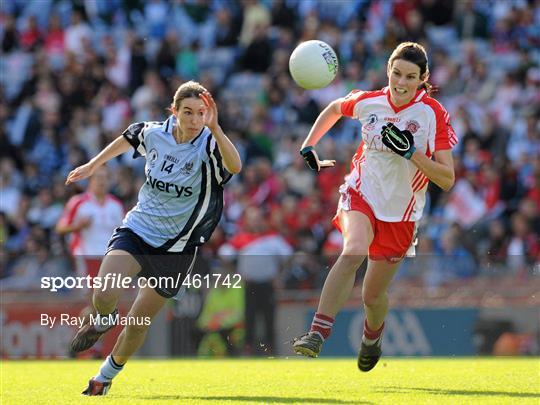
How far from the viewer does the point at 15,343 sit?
14508 mm

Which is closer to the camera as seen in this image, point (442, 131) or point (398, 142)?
point (398, 142)

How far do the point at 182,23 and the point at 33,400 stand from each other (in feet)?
46.0

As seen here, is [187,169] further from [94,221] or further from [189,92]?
[94,221]

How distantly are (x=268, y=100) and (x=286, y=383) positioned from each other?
10.6 m

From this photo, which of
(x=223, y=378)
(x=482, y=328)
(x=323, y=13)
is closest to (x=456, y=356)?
(x=482, y=328)

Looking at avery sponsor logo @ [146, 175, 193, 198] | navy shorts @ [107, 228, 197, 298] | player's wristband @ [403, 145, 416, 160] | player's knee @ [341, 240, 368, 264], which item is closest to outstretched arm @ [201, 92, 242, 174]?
avery sponsor logo @ [146, 175, 193, 198]

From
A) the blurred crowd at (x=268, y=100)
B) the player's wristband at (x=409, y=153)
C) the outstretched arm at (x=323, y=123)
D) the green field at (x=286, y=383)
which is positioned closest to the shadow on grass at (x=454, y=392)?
the green field at (x=286, y=383)

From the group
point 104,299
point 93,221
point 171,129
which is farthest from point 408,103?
point 93,221

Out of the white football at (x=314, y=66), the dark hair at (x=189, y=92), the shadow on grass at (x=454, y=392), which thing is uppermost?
the white football at (x=314, y=66)

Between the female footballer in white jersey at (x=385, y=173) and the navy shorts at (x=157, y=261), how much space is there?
3.53 ft

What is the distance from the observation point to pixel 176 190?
8.87m

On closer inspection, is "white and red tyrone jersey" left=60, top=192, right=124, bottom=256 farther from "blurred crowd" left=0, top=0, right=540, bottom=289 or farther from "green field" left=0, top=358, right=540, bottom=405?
"green field" left=0, top=358, right=540, bottom=405

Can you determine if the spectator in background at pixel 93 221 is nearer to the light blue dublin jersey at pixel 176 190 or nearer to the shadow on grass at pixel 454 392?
the light blue dublin jersey at pixel 176 190

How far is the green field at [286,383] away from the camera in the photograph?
8.01 m
